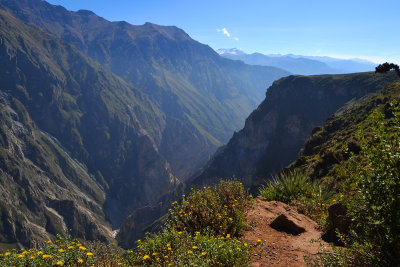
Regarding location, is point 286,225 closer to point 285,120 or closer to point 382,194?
point 382,194

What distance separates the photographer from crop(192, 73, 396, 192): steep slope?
12006cm

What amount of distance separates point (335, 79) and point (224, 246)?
145186 mm

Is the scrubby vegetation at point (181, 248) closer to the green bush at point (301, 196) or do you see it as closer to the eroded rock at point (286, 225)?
the eroded rock at point (286, 225)

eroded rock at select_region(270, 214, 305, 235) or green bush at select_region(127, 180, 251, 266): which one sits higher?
green bush at select_region(127, 180, 251, 266)

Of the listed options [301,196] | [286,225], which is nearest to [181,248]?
[286,225]

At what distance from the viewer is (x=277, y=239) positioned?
7.66 metres

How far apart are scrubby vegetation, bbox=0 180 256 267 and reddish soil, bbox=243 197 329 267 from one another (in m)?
0.49

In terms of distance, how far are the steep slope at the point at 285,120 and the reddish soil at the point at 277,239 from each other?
9902 centimetres

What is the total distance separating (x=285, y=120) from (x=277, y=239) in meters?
140

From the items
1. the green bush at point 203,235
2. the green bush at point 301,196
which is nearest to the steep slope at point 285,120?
the green bush at point 301,196

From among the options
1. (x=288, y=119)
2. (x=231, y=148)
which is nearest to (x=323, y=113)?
(x=288, y=119)

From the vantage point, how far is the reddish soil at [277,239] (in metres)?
6.30

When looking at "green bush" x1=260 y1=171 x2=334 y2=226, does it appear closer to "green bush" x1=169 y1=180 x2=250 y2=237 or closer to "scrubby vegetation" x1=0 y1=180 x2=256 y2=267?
"scrubby vegetation" x1=0 y1=180 x2=256 y2=267

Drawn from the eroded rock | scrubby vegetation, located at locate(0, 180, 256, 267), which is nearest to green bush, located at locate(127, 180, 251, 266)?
scrubby vegetation, located at locate(0, 180, 256, 267)
